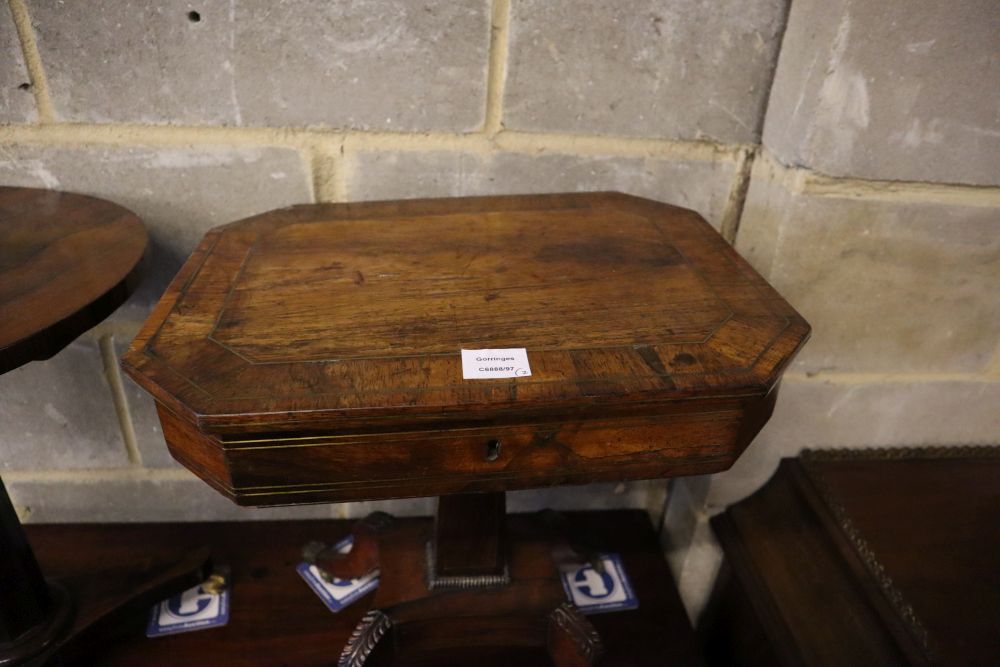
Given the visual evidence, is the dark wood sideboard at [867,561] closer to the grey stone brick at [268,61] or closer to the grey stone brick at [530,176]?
the grey stone brick at [530,176]

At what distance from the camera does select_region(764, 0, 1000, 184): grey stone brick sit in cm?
101

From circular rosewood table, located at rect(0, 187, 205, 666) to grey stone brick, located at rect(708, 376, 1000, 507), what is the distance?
1.15m

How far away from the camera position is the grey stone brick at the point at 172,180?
1.19 metres

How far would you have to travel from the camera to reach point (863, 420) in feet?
4.55

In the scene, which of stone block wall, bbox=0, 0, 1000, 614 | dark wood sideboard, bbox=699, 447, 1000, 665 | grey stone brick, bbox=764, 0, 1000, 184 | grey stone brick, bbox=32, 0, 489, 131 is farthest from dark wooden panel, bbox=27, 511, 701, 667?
grey stone brick, bbox=764, 0, 1000, 184

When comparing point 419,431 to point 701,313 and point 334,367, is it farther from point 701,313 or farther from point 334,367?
point 701,313

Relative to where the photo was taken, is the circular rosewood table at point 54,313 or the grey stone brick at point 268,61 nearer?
the circular rosewood table at point 54,313

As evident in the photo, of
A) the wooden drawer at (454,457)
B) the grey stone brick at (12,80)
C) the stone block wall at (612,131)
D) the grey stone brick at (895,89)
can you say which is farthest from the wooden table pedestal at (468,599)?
the grey stone brick at (12,80)

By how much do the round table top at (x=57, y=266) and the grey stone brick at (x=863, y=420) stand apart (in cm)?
115

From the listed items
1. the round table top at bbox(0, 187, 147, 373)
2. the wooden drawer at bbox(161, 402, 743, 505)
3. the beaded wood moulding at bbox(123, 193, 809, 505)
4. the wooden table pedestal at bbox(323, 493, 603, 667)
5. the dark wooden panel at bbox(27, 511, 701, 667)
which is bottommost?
the dark wooden panel at bbox(27, 511, 701, 667)

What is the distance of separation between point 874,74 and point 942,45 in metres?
0.10

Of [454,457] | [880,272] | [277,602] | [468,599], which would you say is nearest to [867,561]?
[880,272]

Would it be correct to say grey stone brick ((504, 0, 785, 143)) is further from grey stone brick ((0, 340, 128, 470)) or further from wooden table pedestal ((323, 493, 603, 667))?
grey stone brick ((0, 340, 128, 470))

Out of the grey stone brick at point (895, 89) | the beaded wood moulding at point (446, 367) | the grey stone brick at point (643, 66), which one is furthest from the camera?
the grey stone brick at point (643, 66)
